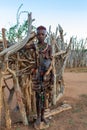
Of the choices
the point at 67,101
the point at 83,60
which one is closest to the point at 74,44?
the point at 83,60

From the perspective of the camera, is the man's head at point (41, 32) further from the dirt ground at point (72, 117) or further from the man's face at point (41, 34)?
the dirt ground at point (72, 117)

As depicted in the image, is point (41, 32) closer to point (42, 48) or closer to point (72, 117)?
point (42, 48)

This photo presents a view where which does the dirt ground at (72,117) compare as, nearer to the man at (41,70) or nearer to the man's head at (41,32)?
the man at (41,70)

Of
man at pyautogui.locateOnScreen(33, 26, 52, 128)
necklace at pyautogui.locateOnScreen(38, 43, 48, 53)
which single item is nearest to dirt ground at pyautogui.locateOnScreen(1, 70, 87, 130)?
man at pyautogui.locateOnScreen(33, 26, 52, 128)

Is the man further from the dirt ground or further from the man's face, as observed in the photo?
the dirt ground

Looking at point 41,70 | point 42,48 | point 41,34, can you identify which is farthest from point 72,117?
point 41,34

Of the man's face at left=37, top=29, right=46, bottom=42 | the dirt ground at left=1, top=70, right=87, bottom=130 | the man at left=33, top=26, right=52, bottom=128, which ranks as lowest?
the dirt ground at left=1, top=70, right=87, bottom=130

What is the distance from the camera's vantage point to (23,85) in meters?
5.37

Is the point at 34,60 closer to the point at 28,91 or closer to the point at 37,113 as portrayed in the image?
the point at 28,91

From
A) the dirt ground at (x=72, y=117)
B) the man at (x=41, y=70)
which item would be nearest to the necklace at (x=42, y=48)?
the man at (x=41, y=70)

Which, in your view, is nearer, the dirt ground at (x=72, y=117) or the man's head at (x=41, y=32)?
the man's head at (x=41, y=32)

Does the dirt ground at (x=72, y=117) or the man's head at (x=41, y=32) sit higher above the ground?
the man's head at (x=41, y=32)

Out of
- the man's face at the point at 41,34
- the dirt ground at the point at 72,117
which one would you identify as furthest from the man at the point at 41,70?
the dirt ground at the point at 72,117

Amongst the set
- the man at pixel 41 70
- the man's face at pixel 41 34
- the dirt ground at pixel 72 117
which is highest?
the man's face at pixel 41 34
